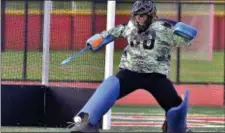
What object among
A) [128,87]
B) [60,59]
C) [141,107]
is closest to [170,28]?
[128,87]

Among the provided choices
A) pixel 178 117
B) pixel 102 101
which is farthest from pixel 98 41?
pixel 178 117

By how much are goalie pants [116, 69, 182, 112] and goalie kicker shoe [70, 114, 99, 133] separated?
506 millimetres

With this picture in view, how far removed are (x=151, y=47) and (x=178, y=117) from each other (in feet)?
2.52

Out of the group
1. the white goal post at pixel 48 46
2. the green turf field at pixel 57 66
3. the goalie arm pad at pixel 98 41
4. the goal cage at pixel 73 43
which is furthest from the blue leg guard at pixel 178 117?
the green turf field at pixel 57 66

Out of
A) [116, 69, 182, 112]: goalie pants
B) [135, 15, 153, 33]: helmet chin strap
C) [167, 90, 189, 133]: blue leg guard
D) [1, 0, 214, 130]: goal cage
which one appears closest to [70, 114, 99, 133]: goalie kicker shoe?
[116, 69, 182, 112]: goalie pants

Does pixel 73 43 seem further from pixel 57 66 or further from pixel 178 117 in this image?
pixel 178 117

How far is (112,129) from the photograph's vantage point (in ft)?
34.6

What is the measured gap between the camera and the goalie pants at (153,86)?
6922mm

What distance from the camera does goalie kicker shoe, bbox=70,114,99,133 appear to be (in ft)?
21.2

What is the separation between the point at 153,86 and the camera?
274 inches

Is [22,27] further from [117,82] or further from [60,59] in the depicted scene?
[117,82]

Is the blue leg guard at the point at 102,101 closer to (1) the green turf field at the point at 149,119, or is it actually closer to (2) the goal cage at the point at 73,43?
(2) the goal cage at the point at 73,43

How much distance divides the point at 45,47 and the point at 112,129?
5.08ft

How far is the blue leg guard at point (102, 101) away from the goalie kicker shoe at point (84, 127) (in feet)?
0.13
